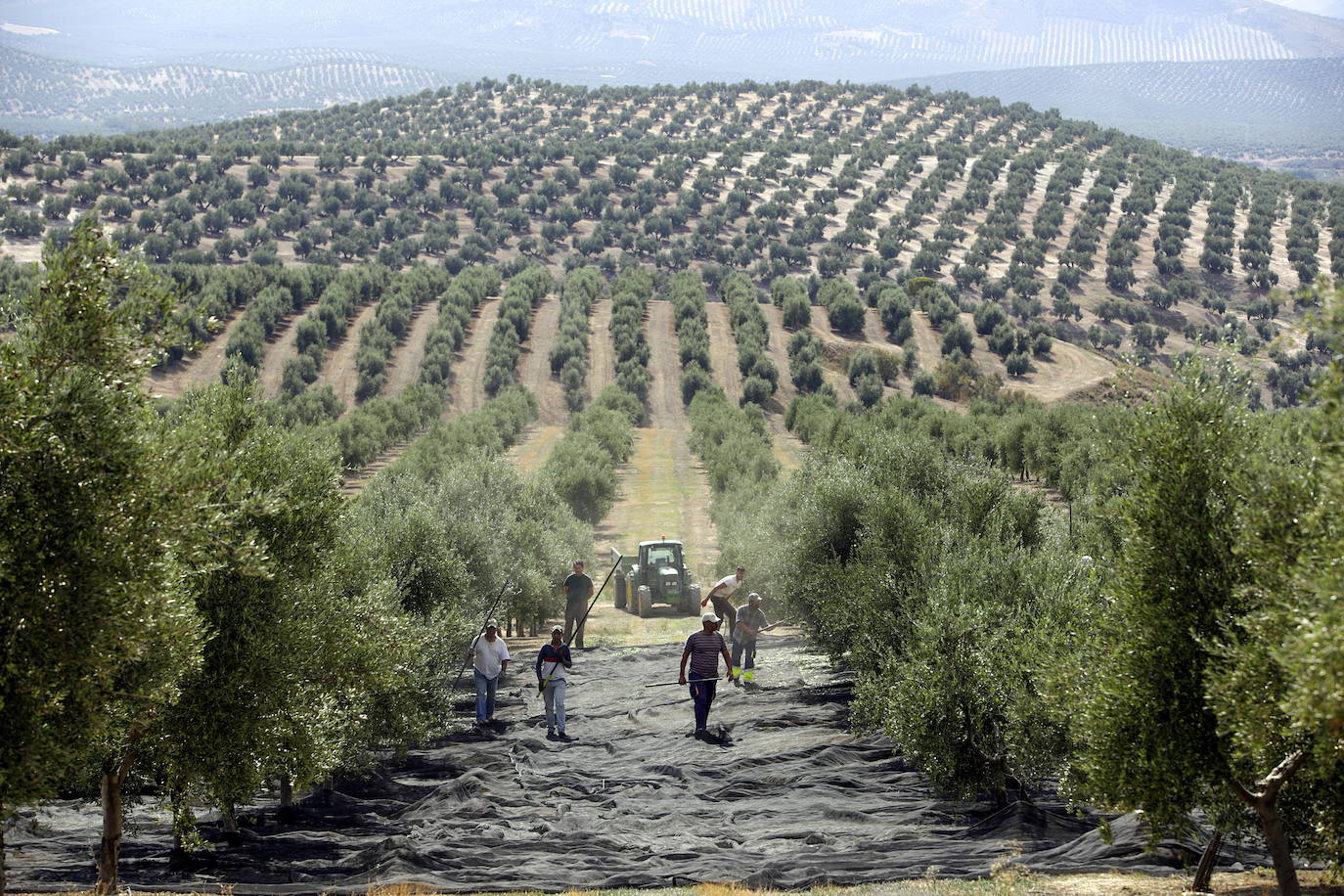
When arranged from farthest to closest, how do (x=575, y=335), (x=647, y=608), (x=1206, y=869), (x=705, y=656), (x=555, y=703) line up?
(x=575, y=335), (x=647, y=608), (x=555, y=703), (x=705, y=656), (x=1206, y=869)

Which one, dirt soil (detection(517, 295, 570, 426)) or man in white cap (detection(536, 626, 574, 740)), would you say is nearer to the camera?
man in white cap (detection(536, 626, 574, 740))

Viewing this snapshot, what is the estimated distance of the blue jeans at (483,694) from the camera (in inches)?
1064

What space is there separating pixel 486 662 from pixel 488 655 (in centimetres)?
21

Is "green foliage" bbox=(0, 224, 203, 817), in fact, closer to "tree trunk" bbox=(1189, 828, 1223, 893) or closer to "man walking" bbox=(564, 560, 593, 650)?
"tree trunk" bbox=(1189, 828, 1223, 893)

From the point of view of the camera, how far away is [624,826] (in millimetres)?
20344

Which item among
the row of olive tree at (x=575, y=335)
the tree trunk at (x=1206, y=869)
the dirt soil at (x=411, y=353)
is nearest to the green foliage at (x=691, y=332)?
the row of olive tree at (x=575, y=335)

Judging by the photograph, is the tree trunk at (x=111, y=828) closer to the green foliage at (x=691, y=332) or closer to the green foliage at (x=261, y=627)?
the green foliage at (x=261, y=627)

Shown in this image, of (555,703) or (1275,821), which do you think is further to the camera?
(555,703)

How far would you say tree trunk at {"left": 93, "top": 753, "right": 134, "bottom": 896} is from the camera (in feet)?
49.3

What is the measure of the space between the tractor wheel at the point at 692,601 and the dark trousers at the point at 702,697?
20537 mm

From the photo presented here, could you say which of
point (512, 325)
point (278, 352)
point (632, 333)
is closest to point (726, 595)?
point (278, 352)


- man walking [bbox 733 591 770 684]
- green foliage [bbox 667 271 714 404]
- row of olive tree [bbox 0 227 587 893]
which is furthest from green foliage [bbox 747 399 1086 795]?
green foliage [bbox 667 271 714 404]

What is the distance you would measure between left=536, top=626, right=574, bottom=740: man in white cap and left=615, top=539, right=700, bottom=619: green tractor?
63.3ft

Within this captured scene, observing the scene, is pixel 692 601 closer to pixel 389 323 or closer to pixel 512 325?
pixel 512 325
